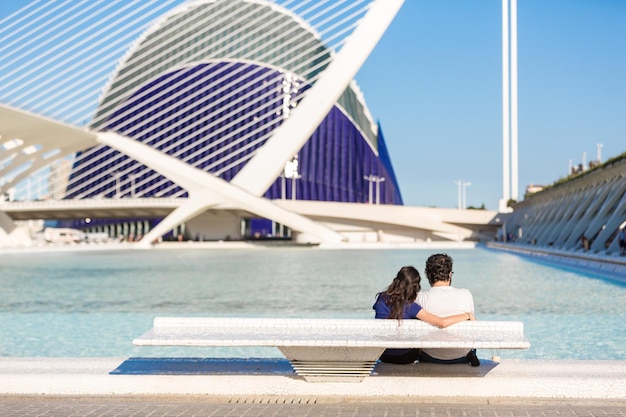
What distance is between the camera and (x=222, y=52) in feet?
176

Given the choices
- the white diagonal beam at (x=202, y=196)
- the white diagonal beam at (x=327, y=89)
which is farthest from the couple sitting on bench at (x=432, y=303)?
the white diagonal beam at (x=202, y=196)

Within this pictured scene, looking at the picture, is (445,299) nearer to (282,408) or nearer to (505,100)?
(282,408)

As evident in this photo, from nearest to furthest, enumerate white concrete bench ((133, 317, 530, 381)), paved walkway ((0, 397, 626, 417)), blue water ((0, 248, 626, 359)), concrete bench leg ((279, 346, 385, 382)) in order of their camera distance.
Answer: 1. paved walkway ((0, 397, 626, 417))
2. white concrete bench ((133, 317, 530, 381))
3. concrete bench leg ((279, 346, 385, 382))
4. blue water ((0, 248, 626, 359))

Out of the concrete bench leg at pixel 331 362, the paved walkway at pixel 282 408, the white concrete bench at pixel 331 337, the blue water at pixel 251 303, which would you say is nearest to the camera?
the paved walkway at pixel 282 408

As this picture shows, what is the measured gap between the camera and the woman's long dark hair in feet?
12.2

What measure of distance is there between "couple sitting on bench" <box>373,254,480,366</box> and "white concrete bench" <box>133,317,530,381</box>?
8 centimetres

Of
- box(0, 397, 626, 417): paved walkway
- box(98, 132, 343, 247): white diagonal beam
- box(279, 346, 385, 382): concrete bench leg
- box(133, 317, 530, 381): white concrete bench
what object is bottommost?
box(0, 397, 626, 417): paved walkway

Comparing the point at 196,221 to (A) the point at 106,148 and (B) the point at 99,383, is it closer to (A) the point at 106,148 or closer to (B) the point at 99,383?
(A) the point at 106,148

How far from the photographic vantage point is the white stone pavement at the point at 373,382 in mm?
3461

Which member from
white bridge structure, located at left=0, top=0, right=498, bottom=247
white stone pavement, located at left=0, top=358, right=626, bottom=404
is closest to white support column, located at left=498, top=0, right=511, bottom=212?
white bridge structure, located at left=0, top=0, right=498, bottom=247

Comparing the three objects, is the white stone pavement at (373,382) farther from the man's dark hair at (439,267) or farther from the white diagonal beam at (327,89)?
the white diagonal beam at (327,89)

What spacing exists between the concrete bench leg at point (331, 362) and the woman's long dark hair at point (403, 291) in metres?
0.29

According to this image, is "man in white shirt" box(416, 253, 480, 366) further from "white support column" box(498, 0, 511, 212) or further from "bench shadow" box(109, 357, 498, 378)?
"white support column" box(498, 0, 511, 212)

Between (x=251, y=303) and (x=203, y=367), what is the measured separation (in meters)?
4.97
